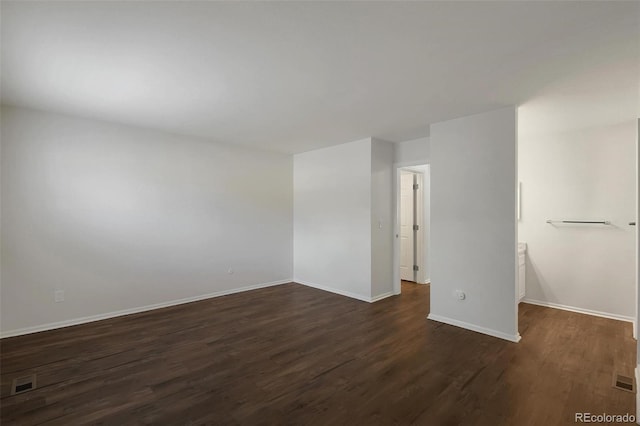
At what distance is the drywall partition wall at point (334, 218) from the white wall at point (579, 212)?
2.35 metres

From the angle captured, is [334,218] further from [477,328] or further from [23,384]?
[23,384]

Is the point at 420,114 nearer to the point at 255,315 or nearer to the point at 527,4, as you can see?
the point at 527,4

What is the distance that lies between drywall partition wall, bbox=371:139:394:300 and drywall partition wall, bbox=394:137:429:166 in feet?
0.38

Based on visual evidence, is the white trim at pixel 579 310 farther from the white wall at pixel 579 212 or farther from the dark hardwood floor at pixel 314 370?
the dark hardwood floor at pixel 314 370

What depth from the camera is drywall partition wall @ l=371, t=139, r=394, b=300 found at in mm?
4660

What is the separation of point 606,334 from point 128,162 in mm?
6328

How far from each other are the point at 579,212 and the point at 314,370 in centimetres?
427

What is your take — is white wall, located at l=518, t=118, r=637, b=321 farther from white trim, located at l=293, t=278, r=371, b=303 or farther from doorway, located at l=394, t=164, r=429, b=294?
white trim, located at l=293, t=278, r=371, b=303

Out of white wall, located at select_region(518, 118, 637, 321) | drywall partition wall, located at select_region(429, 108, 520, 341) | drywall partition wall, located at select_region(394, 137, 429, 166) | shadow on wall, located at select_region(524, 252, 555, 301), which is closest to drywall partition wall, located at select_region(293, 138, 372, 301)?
drywall partition wall, located at select_region(394, 137, 429, 166)

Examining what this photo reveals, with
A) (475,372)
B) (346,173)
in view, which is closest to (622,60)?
(475,372)

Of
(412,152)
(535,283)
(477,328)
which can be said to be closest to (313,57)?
(412,152)

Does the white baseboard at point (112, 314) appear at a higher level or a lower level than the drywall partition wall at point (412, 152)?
lower

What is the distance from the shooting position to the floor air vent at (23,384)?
89.9 inches

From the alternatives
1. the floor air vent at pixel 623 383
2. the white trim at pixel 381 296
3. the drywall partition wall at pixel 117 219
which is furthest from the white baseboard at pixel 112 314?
the floor air vent at pixel 623 383
